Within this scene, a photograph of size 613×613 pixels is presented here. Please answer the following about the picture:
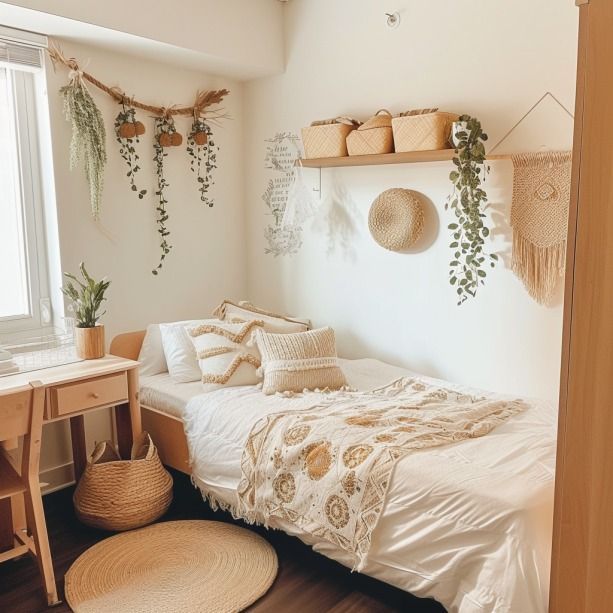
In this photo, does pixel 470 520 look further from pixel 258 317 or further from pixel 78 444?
pixel 78 444

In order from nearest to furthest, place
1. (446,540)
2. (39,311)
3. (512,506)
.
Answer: (512,506) → (446,540) → (39,311)

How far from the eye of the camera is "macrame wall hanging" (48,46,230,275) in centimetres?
296

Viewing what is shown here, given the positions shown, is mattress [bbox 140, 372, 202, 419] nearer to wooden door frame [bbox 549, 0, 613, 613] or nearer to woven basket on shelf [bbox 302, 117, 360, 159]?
woven basket on shelf [bbox 302, 117, 360, 159]

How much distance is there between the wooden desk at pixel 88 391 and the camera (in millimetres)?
2463

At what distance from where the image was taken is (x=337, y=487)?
7.09ft

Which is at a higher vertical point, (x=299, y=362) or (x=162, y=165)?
(x=162, y=165)

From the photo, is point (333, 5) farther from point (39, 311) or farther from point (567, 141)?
point (39, 311)

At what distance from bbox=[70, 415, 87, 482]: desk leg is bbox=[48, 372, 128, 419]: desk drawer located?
1.50 ft

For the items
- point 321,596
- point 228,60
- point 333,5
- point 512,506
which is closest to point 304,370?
point 321,596

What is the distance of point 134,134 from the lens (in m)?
3.24

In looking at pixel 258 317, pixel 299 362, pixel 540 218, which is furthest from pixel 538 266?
pixel 258 317

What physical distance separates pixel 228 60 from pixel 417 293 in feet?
5.34

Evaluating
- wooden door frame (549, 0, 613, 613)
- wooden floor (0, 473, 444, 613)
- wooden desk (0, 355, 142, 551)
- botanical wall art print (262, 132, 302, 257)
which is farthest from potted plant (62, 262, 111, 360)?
wooden door frame (549, 0, 613, 613)

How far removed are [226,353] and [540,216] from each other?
62.3 inches
